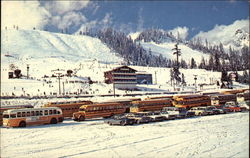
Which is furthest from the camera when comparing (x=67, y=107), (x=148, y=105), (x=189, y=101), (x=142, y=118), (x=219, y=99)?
(x=219, y=99)

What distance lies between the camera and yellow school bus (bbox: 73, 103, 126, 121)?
128 feet

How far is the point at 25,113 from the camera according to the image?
110ft

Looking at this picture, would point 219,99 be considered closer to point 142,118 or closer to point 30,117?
point 142,118

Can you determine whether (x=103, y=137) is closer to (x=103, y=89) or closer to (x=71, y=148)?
(x=71, y=148)

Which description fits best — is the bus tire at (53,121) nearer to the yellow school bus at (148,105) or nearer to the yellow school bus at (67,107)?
the yellow school bus at (67,107)

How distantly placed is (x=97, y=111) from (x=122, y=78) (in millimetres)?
62170

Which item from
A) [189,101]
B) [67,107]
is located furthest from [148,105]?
[67,107]

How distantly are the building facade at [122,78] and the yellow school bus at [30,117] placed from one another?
2495 inches

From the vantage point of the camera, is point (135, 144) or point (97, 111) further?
point (97, 111)

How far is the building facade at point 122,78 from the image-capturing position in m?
101

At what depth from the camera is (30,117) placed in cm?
3372

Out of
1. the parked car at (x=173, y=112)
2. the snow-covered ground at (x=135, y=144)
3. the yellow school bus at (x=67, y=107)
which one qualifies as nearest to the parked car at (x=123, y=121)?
the snow-covered ground at (x=135, y=144)

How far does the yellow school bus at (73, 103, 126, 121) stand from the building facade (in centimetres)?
5657

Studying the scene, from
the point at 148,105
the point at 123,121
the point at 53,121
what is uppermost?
the point at 148,105
